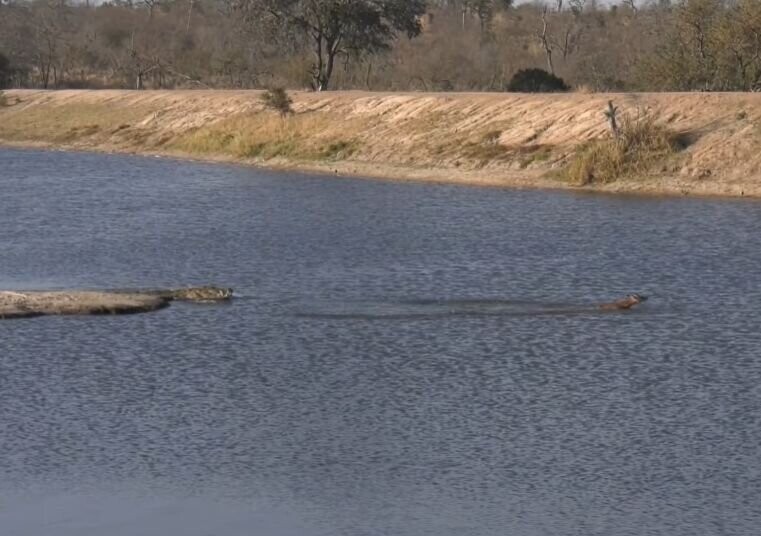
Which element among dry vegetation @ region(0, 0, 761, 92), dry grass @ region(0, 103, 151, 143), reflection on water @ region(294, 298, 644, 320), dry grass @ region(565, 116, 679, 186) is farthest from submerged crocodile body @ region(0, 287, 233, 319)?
dry grass @ region(0, 103, 151, 143)

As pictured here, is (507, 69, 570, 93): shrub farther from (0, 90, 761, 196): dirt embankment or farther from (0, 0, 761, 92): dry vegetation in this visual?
(0, 90, 761, 196): dirt embankment

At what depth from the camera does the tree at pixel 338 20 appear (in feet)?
181

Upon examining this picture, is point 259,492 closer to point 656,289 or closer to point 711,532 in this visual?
point 711,532

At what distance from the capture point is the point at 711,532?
11328 mm

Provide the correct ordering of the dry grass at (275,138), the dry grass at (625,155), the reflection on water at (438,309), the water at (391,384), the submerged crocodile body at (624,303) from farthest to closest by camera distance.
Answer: the dry grass at (275,138) < the dry grass at (625,155) < the submerged crocodile body at (624,303) < the reflection on water at (438,309) < the water at (391,384)

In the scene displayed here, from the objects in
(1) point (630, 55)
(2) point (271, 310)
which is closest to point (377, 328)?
(2) point (271, 310)

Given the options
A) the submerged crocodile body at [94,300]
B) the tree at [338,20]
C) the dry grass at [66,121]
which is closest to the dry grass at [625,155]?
the submerged crocodile body at [94,300]

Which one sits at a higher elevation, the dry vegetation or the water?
the dry vegetation

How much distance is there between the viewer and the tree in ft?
181

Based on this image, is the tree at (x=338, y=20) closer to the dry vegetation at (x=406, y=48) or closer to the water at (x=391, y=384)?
the dry vegetation at (x=406, y=48)

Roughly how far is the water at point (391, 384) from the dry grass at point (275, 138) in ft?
49.7

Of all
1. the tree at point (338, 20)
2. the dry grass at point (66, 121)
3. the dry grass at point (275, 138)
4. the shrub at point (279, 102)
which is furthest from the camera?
the tree at point (338, 20)

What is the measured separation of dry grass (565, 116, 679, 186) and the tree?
777 inches

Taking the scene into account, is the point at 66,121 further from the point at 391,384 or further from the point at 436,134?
the point at 391,384
